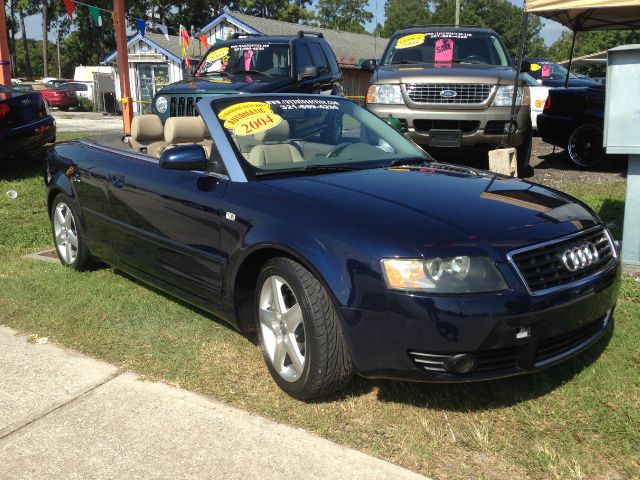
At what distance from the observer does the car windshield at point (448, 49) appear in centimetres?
907

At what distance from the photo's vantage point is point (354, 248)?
286cm

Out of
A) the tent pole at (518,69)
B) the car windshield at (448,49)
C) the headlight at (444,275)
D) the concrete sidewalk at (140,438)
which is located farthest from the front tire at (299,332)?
the car windshield at (448,49)

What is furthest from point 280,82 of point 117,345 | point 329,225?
point 329,225

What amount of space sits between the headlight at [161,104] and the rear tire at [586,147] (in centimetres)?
583

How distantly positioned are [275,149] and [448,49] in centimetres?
597

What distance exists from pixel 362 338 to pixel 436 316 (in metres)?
0.35

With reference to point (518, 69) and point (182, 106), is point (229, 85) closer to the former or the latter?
point (182, 106)

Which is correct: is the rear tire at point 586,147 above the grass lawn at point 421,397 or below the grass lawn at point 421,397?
above

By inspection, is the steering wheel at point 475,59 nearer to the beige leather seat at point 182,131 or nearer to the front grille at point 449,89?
the front grille at point 449,89

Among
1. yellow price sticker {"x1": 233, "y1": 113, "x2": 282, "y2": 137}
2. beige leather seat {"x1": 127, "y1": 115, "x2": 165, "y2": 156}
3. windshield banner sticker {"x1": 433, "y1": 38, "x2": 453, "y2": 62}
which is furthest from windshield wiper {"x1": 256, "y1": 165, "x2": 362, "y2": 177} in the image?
windshield banner sticker {"x1": 433, "y1": 38, "x2": 453, "y2": 62}

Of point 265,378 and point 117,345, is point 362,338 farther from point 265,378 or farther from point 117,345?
point 117,345

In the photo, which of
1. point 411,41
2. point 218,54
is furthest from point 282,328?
point 218,54

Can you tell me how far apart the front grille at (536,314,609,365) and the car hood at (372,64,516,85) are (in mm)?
5197

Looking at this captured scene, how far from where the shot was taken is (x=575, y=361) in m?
3.51
